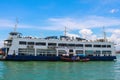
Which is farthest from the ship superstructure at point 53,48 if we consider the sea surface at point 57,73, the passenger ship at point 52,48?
the sea surface at point 57,73

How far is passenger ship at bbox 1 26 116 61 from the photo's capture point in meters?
67.3

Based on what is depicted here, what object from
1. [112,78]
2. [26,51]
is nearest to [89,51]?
[26,51]

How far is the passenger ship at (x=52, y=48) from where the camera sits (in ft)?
221

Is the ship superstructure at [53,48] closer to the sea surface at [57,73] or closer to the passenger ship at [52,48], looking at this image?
the passenger ship at [52,48]

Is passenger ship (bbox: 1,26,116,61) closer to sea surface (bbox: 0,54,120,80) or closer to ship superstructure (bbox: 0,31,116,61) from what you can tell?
ship superstructure (bbox: 0,31,116,61)

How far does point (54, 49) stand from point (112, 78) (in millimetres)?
40350

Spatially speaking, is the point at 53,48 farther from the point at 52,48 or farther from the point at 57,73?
the point at 57,73

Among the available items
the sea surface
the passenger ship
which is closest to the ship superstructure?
the passenger ship

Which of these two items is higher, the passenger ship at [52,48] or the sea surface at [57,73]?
the passenger ship at [52,48]

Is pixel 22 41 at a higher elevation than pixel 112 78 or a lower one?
higher

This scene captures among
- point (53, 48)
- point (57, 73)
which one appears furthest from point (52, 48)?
point (57, 73)

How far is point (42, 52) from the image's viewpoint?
7050 cm

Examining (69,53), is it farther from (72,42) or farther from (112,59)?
(112,59)

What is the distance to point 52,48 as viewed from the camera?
71.1 metres
